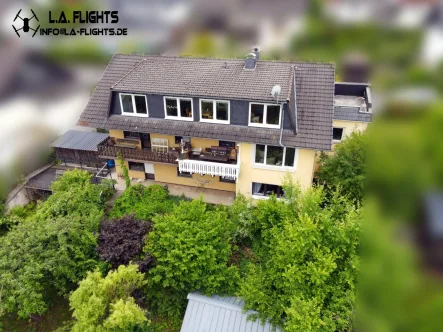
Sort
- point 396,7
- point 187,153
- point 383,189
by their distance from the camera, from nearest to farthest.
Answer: point 383,189 → point 396,7 → point 187,153

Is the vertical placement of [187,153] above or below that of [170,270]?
above

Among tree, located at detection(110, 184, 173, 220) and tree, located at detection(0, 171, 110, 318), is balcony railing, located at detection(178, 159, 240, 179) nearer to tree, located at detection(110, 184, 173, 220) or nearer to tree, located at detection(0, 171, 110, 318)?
tree, located at detection(110, 184, 173, 220)

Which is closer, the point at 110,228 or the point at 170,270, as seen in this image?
the point at 170,270

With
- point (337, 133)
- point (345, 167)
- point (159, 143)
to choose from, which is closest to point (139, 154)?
point (159, 143)

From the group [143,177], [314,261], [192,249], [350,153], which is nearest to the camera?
[314,261]

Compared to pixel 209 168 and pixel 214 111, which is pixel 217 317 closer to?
pixel 209 168

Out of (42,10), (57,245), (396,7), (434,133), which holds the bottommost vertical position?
(57,245)

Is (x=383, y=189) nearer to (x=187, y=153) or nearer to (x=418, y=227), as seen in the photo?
(x=418, y=227)

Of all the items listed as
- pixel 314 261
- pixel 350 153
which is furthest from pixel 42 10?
pixel 350 153
